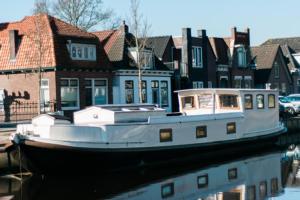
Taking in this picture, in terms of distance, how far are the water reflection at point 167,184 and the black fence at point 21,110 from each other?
14282 millimetres

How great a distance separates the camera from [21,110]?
39.2 metres

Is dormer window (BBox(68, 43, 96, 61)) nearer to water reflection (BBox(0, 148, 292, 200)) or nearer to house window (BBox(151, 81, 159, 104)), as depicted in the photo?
house window (BBox(151, 81, 159, 104))

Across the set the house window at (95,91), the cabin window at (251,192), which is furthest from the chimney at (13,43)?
the cabin window at (251,192)

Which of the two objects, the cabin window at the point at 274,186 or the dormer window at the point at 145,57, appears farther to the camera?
the dormer window at the point at 145,57

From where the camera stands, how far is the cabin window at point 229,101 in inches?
1242

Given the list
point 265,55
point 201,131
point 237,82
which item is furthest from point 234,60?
point 201,131

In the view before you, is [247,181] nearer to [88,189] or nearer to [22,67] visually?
[88,189]

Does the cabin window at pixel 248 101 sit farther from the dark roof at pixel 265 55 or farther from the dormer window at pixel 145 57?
the dark roof at pixel 265 55

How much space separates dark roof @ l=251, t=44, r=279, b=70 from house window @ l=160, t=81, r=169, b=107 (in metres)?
20.2

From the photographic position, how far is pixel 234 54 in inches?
2320

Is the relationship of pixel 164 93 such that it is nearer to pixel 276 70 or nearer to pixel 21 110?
pixel 21 110

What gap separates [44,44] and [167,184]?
18.8 m

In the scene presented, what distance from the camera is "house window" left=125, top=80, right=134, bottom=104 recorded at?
43.5m

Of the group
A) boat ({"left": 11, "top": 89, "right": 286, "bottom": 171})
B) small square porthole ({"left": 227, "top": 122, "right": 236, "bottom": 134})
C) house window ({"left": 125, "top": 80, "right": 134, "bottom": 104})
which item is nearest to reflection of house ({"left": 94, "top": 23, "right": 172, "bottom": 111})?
house window ({"left": 125, "top": 80, "right": 134, "bottom": 104})
